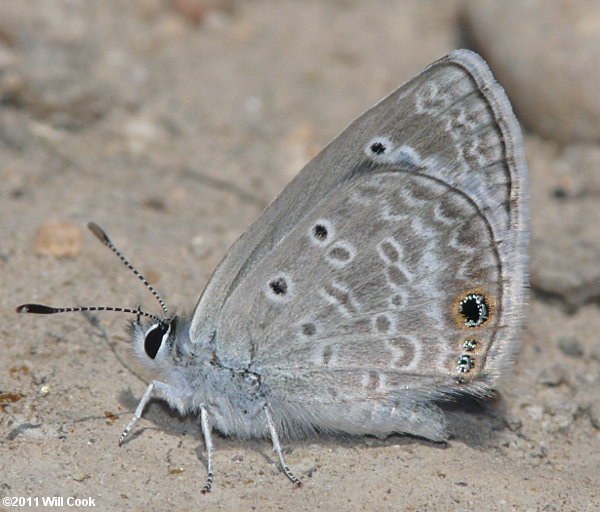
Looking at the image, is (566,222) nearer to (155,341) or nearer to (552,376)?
(552,376)

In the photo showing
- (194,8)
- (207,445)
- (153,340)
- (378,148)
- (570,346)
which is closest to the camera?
(378,148)

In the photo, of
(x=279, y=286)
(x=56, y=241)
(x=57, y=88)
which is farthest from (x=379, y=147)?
(x=57, y=88)

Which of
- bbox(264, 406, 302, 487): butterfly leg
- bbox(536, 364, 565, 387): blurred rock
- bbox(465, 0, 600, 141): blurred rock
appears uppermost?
bbox(465, 0, 600, 141): blurred rock

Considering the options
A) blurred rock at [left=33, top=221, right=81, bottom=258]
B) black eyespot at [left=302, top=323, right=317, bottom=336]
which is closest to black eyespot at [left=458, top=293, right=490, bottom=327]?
black eyespot at [left=302, top=323, right=317, bottom=336]

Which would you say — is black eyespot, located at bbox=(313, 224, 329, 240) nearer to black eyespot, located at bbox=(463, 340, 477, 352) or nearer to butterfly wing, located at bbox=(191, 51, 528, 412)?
butterfly wing, located at bbox=(191, 51, 528, 412)

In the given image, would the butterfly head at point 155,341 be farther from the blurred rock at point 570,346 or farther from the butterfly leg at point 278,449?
the blurred rock at point 570,346

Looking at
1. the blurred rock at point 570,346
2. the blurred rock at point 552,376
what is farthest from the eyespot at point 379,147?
the blurred rock at point 570,346

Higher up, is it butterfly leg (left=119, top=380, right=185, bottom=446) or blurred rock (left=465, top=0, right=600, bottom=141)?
blurred rock (left=465, top=0, right=600, bottom=141)
